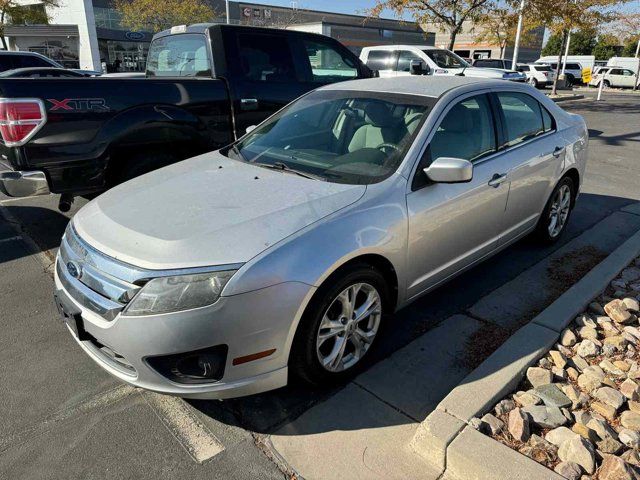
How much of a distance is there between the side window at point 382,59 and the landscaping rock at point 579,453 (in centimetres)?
1742

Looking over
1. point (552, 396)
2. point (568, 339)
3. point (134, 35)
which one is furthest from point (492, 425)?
point (134, 35)

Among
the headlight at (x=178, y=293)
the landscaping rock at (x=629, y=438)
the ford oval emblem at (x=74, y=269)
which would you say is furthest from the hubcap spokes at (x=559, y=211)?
the ford oval emblem at (x=74, y=269)

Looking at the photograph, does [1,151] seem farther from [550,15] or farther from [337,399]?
[550,15]

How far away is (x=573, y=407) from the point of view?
2660 mm

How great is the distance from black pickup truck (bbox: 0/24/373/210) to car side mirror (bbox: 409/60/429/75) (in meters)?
8.15

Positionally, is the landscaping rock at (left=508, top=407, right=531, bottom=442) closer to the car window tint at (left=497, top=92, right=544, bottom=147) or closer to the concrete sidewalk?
the concrete sidewalk

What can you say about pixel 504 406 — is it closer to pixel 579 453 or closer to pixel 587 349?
pixel 579 453

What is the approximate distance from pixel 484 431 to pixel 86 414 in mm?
2057

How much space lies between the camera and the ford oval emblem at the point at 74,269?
257cm

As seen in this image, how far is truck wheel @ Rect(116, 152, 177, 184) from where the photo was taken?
15.3 feet

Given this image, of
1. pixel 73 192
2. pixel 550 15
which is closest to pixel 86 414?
pixel 73 192

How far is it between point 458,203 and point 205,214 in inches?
66.2

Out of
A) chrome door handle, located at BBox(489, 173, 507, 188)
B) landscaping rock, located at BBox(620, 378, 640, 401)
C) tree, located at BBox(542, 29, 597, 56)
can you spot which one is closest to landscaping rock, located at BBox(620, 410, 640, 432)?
landscaping rock, located at BBox(620, 378, 640, 401)

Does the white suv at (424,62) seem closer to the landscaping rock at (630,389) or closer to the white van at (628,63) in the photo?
the landscaping rock at (630,389)
